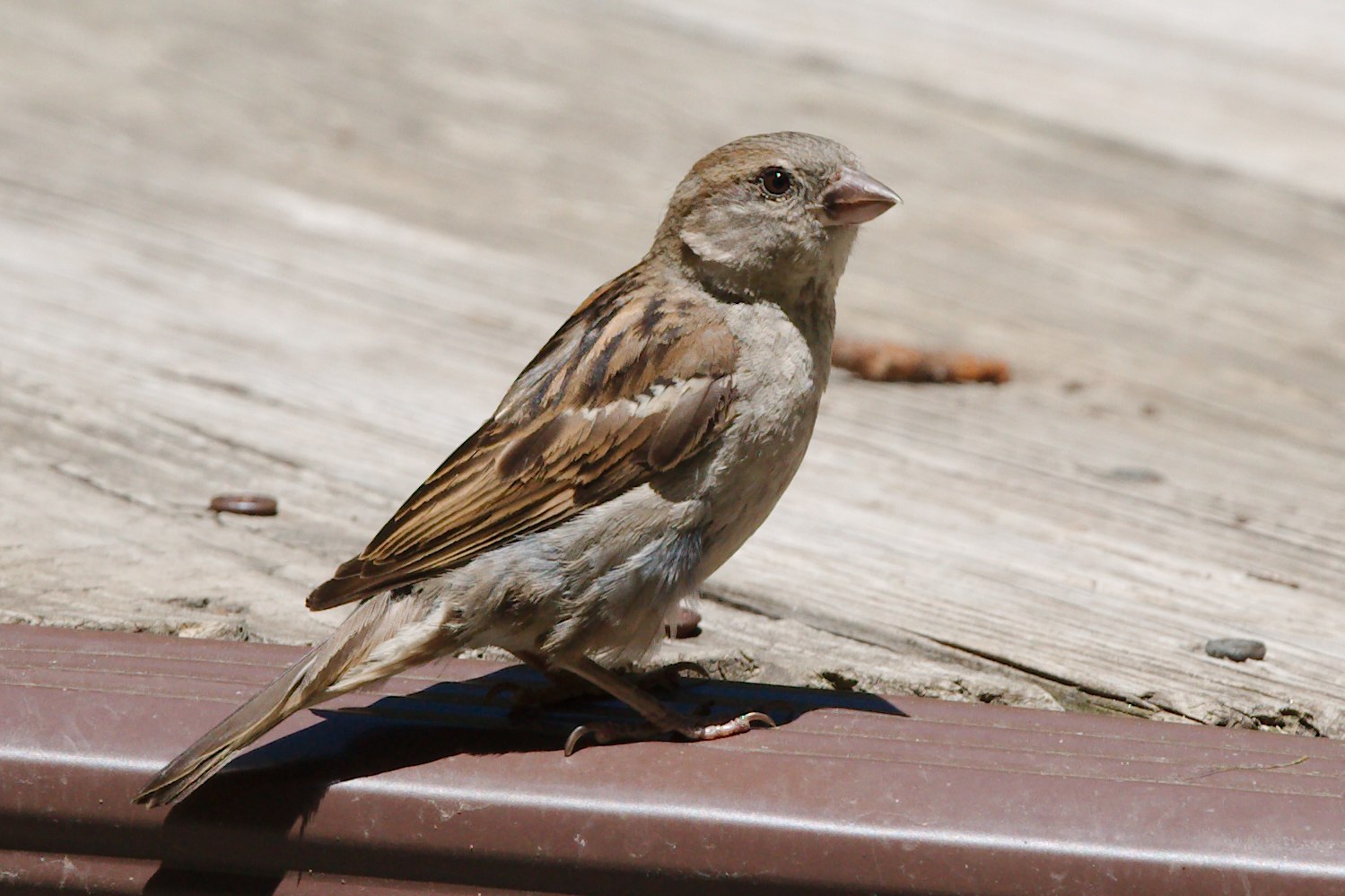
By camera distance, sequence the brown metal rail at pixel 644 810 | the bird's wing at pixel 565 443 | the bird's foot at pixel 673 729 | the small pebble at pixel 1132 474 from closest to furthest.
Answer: the brown metal rail at pixel 644 810 → the bird's foot at pixel 673 729 → the bird's wing at pixel 565 443 → the small pebble at pixel 1132 474

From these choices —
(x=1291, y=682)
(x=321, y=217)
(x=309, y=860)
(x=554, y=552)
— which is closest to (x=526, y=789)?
(x=309, y=860)

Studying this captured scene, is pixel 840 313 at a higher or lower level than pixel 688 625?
higher

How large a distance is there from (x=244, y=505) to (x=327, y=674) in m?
0.89

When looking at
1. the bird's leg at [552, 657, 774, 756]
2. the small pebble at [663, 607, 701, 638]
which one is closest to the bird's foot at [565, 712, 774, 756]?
the bird's leg at [552, 657, 774, 756]

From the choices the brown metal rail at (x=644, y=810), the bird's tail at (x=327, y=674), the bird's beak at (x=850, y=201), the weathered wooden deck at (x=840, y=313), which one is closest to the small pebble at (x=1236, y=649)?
the weathered wooden deck at (x=840, y=313)

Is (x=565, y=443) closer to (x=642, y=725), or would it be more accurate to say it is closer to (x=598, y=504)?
(x=598, y=504)

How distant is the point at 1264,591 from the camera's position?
8.50 feet

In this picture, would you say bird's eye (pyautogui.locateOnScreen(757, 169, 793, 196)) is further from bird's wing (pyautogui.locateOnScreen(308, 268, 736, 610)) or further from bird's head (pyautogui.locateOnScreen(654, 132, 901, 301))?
bird's wing (pyautogui.locateOnScreen(308, 268, 736, 610))

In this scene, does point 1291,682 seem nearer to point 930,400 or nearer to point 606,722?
point 606,722

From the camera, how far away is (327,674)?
1.84 m

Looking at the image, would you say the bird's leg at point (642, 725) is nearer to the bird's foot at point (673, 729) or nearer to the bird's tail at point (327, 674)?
the bird's foot at point (673, 729)

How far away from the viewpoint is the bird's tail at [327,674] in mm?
1660

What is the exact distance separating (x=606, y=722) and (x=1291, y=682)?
36.8 inches

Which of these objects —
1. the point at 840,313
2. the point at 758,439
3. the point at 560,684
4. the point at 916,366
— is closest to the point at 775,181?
the point at 758,439
